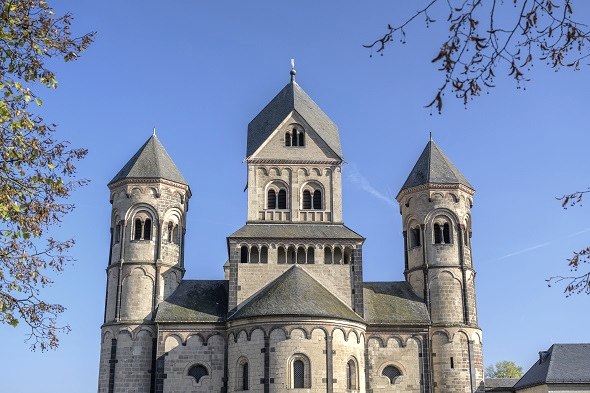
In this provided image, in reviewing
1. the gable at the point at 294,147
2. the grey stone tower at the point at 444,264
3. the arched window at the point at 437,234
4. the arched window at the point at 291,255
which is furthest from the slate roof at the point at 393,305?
the gable at the point at 294,147

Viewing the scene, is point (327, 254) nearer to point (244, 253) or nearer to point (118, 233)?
point (244, 253)

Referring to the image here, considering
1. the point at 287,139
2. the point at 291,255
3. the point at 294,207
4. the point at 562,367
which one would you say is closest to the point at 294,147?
the point at 287,139

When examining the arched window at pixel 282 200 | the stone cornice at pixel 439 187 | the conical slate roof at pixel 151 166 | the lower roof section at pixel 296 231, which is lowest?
the lower roof section at pixel 296 231

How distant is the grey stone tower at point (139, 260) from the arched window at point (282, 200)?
6.39m

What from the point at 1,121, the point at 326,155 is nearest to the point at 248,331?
the point at 326,155

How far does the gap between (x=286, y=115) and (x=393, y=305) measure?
1499cm

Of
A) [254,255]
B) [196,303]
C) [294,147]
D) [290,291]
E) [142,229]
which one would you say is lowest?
[196,303]

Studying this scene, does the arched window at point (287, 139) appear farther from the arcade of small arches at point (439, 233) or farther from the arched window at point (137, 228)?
the arched window at point (137, 228)

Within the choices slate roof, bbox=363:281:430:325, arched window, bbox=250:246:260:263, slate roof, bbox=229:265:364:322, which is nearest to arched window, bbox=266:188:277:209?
arched window, bbox=250:246:260:263

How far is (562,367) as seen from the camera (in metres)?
50.2

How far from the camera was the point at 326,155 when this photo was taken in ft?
164

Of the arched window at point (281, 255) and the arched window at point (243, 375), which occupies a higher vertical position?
the arched window at point (281, 255)

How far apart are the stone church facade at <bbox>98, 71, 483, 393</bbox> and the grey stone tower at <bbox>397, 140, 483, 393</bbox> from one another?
78mm

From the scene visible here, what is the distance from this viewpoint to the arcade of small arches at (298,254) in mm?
45281
